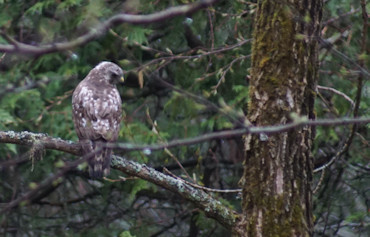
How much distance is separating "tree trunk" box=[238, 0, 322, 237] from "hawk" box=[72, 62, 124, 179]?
1524 mm

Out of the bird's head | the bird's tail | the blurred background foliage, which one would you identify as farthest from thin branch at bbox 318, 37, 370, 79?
the bird's head

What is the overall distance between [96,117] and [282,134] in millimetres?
2205

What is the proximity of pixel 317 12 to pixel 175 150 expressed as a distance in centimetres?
398

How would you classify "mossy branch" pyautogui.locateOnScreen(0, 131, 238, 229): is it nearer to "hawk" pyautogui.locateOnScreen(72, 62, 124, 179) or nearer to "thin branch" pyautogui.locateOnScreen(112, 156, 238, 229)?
"thin branch" pyautogui.locateOnScreen(112, 156, 238, 229)

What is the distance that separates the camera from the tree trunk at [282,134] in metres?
3.38

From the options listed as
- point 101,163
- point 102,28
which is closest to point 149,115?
point 101,163

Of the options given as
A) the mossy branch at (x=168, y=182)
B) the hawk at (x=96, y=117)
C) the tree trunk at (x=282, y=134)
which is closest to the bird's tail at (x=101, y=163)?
the hawk at (x=96, y=117)

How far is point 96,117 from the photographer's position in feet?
17.1

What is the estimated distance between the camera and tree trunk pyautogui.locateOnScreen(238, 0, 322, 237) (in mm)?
3385

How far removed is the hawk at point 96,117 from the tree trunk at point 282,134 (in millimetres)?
1524

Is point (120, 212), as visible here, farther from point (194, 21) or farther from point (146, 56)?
point (194, 21)

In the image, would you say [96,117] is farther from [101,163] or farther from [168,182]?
[168,182]

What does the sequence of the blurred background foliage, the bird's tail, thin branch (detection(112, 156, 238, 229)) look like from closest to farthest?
thin branch (detection(112, 156, 238, 229))
the bird's tail
the blurred background foliage

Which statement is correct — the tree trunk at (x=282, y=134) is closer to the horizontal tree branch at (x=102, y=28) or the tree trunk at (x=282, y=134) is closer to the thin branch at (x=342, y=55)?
the thin branch at (x=342, y=55)
